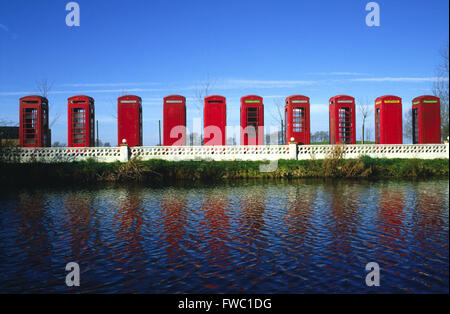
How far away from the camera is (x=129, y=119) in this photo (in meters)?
22.4

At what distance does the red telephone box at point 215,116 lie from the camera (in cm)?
2234

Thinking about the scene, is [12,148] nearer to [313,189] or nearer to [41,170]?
[41,170]

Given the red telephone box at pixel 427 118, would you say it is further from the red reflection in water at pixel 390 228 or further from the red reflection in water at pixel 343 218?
the red reflection in water at pixel 390 228

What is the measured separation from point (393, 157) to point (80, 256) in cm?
2145

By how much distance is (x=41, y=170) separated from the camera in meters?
20.1

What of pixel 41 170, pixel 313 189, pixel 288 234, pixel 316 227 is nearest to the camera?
pixel 288 234

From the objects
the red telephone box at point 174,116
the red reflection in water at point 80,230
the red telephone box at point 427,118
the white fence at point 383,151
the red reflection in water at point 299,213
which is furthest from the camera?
the red telephone box at point 427,118

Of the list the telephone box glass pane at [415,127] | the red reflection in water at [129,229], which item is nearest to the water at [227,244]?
the red reflection in water at [129,229]

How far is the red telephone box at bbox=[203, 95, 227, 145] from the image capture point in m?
22.3

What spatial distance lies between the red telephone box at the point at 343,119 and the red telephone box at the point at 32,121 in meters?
17.5

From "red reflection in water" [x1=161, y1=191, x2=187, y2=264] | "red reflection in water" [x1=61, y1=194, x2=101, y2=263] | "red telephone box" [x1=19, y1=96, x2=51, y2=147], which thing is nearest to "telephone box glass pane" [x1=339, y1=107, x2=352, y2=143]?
"red reflection in water" [x1=161, y1=191, x2=187, y2=264]

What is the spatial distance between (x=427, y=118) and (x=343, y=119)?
19.2 ft

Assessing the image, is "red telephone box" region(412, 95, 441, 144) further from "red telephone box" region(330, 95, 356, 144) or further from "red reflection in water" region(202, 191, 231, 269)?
"red reflection in water" region(202, 191, 231, 269)
